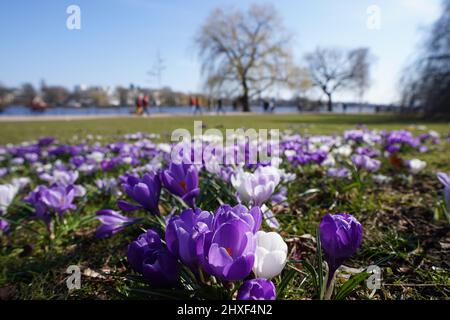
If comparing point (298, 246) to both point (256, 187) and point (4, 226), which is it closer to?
point (256, 187)

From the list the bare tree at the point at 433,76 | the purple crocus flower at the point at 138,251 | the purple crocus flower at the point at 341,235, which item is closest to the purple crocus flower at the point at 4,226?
the purple crocus flower at the point at 138,251

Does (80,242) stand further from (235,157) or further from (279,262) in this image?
(279,262)

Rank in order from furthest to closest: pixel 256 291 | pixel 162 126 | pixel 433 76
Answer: pixel 433 76, pixel 162 126, pixel 256 291

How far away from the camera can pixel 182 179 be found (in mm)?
1059

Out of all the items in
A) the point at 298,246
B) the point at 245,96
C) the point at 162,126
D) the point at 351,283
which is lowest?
the point at 298,246

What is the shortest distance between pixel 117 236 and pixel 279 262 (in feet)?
3.60

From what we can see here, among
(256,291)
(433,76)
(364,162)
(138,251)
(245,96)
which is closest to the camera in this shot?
(256,291)

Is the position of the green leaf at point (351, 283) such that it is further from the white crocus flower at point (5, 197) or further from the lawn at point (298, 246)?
the white crocus flower at point (5, 197)

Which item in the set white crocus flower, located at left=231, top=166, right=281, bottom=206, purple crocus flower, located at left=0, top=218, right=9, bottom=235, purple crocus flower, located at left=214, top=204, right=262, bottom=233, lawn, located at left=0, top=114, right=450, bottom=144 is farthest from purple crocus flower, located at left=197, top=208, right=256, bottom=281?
lawn, located at left=0, top=114, right=450, bottom=144

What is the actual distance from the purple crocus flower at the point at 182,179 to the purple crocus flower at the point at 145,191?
0.04 meters

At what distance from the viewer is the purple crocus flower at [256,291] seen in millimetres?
618

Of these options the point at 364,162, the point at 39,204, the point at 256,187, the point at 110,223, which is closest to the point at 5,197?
the point at 39,204

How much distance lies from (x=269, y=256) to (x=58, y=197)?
1069mm
